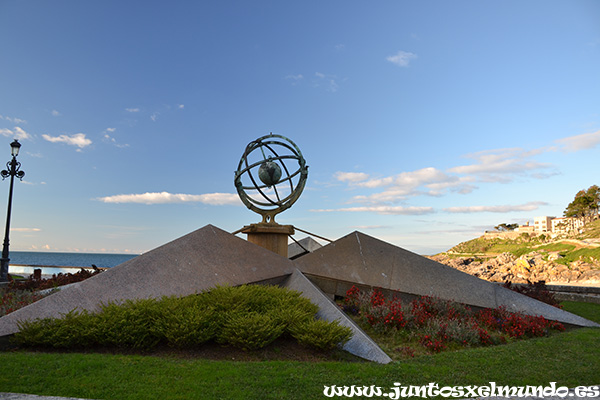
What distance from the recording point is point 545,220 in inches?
4097

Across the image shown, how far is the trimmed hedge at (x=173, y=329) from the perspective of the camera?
19.7 ft

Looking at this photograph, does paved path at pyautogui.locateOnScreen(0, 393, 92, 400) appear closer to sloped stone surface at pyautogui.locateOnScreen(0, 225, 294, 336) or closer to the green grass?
the green grass

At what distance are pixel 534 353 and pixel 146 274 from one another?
281 inches

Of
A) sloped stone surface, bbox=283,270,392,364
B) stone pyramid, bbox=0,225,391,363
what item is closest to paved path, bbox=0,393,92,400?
stone pyramid, bbox=0,225,391,363

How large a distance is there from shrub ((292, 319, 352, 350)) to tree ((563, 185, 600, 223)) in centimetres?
7002

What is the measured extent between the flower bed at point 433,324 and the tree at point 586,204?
65512 mm

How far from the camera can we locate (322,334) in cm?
602

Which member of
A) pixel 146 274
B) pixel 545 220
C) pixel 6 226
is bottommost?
pixel 146 274

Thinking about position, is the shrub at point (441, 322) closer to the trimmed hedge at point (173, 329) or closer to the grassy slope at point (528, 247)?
the trimmed hedge at point (173, 329)

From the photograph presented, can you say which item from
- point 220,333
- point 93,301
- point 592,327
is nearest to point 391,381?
point 220,333

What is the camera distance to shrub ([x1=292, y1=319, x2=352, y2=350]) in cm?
596

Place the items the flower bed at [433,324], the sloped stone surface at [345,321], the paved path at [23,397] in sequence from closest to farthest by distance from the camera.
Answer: the paved path at [23,397] < the sloped stone surface at [345,321] < the flower bed at [433,324]

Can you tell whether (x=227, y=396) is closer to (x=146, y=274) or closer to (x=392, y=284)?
(x=146, y=274)

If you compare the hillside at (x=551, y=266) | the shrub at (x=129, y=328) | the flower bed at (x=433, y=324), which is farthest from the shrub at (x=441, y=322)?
the hillside at (x=551, y=266)
